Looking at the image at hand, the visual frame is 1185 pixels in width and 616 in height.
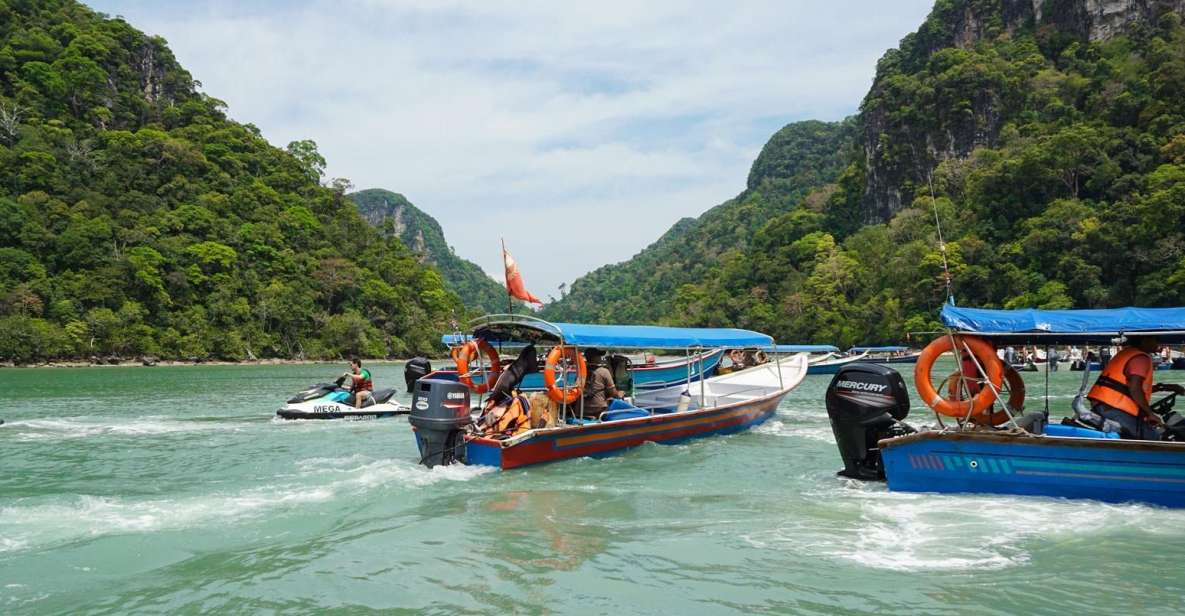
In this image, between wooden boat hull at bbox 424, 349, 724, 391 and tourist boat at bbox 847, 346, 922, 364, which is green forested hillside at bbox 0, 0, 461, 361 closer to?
wooden boat hull at bbox 424, 349, 724, 391

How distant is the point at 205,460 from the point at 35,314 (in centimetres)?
5117

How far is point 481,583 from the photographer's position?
22.3ft

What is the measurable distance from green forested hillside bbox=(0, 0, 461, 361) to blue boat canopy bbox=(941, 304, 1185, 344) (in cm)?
5821

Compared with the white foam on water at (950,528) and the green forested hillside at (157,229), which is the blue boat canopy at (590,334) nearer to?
the white foam on water at (950,528)

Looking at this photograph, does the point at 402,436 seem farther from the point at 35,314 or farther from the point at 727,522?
the point at 35,314

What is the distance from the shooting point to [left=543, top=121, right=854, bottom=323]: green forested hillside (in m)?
135

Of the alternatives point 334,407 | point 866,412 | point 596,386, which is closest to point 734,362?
point 334,407

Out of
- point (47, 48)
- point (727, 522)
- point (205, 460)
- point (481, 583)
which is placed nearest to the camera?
point (481, 583)

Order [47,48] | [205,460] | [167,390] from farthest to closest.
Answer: [47,48] → [167,390] → [205,460]

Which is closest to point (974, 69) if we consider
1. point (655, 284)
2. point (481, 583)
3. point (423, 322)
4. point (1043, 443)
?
point (423, 322)

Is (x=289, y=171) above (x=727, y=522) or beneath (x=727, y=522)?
above

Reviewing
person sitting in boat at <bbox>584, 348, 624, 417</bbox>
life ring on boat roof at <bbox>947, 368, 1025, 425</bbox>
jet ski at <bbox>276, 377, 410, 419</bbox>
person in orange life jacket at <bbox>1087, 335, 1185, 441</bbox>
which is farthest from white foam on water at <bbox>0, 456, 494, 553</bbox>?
jet ski at <bbox>276, 377, 410, 419</bbox>

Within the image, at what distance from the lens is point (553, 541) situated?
8.17 meters

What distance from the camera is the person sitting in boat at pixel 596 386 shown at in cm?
1435
